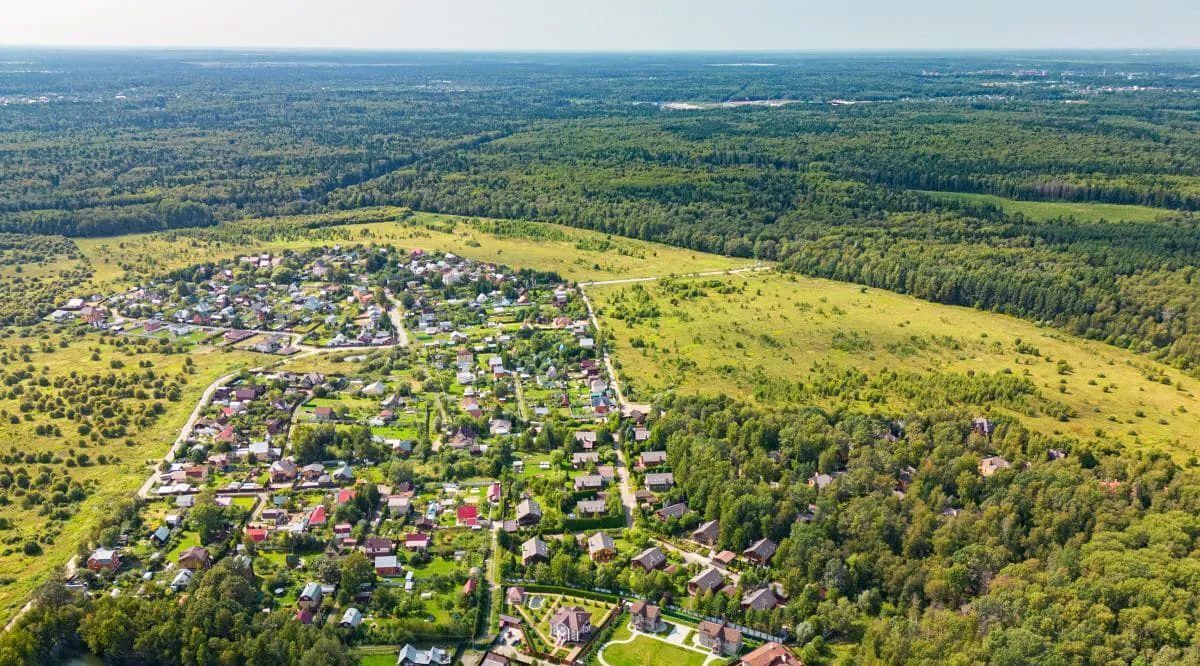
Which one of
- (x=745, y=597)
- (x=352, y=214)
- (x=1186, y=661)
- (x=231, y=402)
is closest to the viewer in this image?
(x=1186, y=661)

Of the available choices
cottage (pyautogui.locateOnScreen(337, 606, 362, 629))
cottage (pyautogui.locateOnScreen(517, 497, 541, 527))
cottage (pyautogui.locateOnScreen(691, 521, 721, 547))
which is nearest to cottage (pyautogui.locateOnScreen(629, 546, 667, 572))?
cottage (pyautogui.locateOnScreen(691, 521, 721, 547))

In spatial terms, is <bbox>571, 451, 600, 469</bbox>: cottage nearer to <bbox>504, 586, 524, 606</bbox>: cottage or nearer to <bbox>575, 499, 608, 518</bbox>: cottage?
<bbox>575, 499, 608, 518</bbox>: cottage

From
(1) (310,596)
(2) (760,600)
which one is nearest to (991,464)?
(2) (760,600)

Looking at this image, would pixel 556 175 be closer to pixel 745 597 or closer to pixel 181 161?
pixel 181 161

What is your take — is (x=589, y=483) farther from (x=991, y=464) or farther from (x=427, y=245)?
(x=427, y=245)

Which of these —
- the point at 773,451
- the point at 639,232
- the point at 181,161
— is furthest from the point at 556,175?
the point at 773,451

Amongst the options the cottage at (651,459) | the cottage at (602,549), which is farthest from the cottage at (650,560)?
the cottage at (651,459)
